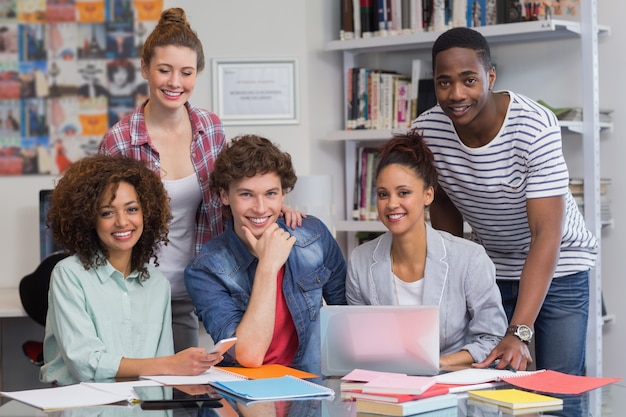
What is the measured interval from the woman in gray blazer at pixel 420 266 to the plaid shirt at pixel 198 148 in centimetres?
48

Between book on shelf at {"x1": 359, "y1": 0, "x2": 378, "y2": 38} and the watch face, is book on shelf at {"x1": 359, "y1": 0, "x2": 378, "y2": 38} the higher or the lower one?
the higher one

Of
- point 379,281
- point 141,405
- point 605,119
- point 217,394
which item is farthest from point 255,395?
point 605,119

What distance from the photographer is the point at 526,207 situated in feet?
7.22

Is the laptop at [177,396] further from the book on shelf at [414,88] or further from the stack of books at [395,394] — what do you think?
the book on shelf at [414,88]

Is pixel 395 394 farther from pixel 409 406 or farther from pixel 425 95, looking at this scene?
pixel 425 95

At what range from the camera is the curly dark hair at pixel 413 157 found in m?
2.19

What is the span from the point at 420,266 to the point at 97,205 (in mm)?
785

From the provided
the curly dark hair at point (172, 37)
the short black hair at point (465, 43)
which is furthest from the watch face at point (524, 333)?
the curly dark hair at point (172, 37)

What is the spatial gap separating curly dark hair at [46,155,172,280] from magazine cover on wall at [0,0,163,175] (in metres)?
1.85

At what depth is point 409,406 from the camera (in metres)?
1.56

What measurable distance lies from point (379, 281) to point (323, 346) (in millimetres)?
335

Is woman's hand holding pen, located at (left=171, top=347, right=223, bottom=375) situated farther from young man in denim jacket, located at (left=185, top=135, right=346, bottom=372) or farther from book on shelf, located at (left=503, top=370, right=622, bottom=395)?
book on shelf, located at (left=503, top=370, right=622, bottom=395)

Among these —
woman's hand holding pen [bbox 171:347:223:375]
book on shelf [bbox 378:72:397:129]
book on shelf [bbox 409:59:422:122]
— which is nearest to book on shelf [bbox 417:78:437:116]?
book on shelf [bbox 409:59:422:122]

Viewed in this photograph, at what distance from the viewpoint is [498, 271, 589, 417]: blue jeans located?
230 cm
